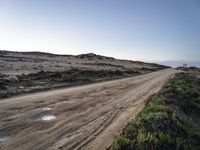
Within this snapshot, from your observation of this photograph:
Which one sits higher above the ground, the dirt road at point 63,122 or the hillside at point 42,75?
the dirt road at point 63,122

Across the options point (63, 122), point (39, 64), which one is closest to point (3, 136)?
point (63, 122)

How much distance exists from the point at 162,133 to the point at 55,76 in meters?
30.9

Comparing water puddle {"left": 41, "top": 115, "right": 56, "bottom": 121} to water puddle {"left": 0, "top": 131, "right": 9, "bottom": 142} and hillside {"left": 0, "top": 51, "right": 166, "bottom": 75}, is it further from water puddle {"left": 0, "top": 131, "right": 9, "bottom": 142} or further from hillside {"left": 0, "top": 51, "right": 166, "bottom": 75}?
hillside {"left": 0, "top": 51, "right": 166, "bottom": 75}

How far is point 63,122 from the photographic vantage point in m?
14.3

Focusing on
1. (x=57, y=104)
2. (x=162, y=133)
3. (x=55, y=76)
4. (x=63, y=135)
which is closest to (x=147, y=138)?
(x=162, y=133)

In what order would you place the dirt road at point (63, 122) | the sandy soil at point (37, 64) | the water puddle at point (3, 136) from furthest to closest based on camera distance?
the sandy soil at point (37, 64), the water puddle at point (3, 136), the dirt road at point (63, 122)

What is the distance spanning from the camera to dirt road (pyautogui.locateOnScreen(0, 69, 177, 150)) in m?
11.2

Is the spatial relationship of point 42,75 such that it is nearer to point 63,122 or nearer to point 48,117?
point 48,117

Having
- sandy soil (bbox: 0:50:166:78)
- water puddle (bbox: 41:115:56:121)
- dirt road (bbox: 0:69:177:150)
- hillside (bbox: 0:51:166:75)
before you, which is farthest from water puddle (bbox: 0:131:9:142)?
hillside (bbox: 0:51:166:75)

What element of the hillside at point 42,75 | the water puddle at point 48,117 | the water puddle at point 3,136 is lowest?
the hillside at point 42,75

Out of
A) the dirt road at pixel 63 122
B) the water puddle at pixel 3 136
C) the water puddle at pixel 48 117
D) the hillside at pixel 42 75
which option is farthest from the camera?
the hillside at pixel 42 75

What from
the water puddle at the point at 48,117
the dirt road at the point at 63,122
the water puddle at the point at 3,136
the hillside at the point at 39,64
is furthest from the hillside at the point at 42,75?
the water puddle at the point at 3,136

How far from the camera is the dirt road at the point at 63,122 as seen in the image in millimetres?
11156

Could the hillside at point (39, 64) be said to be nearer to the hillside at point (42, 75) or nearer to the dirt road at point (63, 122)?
the hillside at point (42, 75)
